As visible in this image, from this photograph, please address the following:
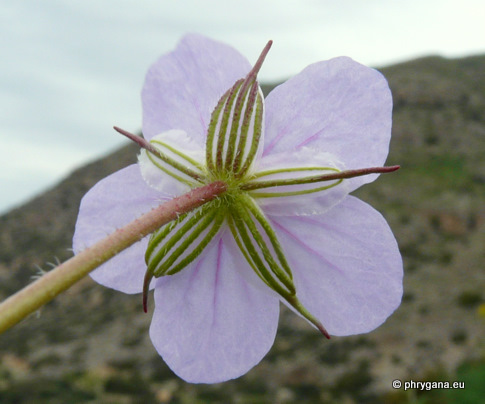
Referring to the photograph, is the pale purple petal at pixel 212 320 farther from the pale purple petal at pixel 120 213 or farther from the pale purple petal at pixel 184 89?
the pale purple petal at pixel 184 89

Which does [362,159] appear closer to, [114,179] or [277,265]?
[277,265]

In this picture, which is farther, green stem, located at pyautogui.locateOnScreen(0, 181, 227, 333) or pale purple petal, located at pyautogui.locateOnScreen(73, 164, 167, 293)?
pale purple petal, located at pyautogui.locateOnScreen(73, 164, 167, 293)

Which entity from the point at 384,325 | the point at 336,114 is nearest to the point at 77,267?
the point at 336,114

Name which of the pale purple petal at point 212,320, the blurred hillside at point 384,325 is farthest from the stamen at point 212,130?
the blurred hillside at point 384,325

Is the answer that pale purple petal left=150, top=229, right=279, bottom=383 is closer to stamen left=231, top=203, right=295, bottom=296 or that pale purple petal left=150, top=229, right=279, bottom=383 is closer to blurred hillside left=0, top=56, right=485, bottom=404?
stamen left=231, top=203, right=295, bottom=296

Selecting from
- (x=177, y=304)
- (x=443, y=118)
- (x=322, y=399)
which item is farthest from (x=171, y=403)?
(x=443, y=118)

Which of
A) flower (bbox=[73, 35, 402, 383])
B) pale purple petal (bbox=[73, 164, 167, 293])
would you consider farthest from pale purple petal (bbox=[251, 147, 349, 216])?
pale purple petal (bbox=[73, 164, 167, 293])
